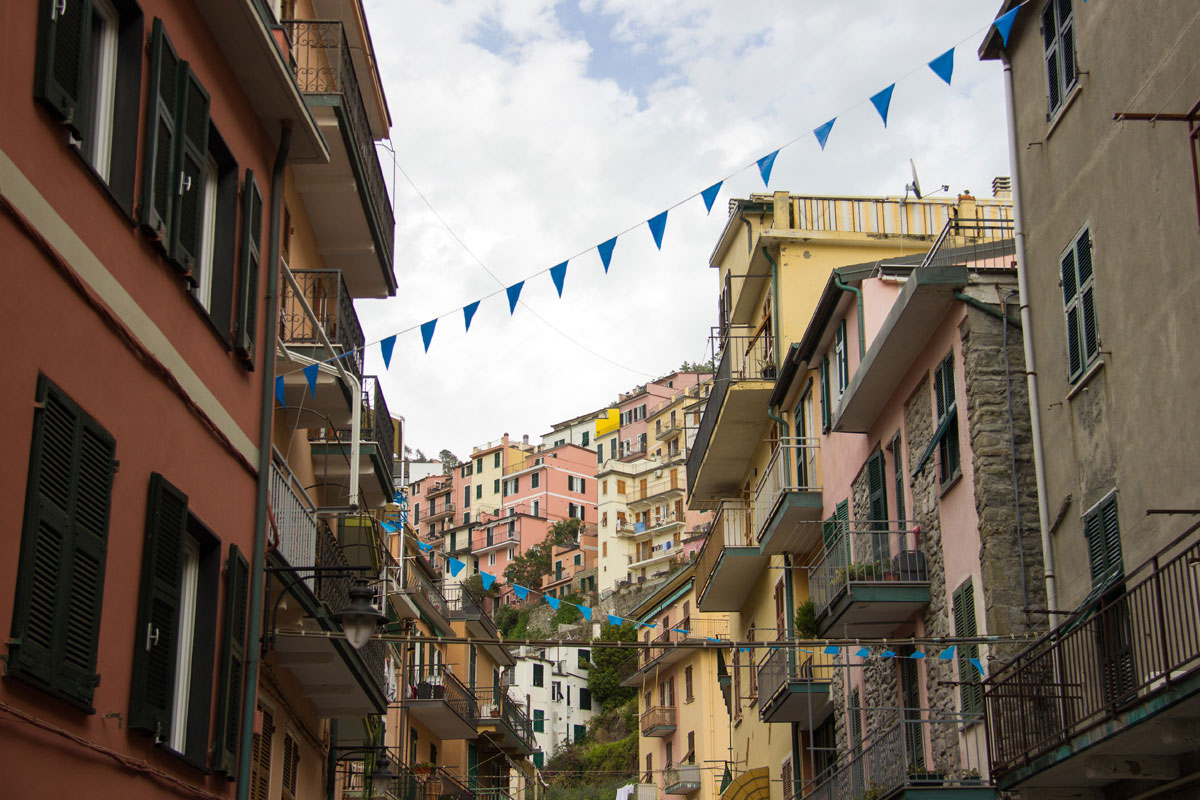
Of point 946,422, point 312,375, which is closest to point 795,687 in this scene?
point 946,422

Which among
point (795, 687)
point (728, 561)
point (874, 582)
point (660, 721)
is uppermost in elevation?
point (728, 561)

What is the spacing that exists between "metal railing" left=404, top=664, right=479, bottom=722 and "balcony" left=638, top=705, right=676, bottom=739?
31.9 ft

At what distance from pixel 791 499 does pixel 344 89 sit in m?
12.0

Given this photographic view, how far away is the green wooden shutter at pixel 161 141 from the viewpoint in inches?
377

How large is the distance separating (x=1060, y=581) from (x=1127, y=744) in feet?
11.1

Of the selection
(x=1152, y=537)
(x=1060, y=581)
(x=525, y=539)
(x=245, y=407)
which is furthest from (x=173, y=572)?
(x=525, y=539)

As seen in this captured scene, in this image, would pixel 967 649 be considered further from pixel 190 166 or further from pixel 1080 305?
pixel 190 166

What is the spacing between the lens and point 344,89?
16547 millimetres

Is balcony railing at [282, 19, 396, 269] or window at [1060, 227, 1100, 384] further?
balcony railing at [282, 19, 396, 269]

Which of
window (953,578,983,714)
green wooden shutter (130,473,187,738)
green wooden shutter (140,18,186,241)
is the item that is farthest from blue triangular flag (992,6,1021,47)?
green wooden shutter (130,473,187,738)

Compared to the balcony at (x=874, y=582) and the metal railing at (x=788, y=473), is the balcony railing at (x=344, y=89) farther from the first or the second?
the metal railing at (x=788, y=473)

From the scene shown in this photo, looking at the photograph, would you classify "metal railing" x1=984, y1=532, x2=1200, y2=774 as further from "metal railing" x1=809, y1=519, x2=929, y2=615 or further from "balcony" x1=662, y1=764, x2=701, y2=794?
"balcony" x1=662, y1=764, x2=701, y2=794

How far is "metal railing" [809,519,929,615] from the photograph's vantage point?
19531 millimetres

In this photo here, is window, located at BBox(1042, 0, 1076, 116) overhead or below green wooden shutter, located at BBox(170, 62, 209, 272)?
overhead
